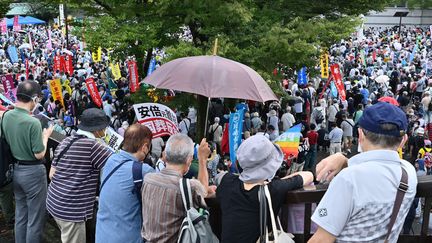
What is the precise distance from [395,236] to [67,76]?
1830cm

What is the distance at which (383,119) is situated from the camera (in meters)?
1.79

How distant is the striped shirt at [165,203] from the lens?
2.50m

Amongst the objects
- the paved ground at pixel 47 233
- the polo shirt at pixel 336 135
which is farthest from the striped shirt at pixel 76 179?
the polo shirt at pixel 336 135

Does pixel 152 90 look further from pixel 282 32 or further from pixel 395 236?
pixel 395 236

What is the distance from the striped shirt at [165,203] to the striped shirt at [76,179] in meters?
0.69

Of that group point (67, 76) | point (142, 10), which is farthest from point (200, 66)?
point (67, 76)

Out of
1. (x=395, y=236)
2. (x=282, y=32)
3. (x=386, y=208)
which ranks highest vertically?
(x=282, y=32)

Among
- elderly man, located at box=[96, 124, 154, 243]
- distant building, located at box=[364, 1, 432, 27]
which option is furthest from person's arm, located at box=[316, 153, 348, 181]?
distant building, located at box=[364, 1, 432, 27]

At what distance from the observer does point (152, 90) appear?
32.3 feet

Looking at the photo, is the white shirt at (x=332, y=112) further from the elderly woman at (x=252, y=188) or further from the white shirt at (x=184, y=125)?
the elderly woman at (x=252, y=188)

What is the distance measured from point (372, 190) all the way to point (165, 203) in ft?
3.92

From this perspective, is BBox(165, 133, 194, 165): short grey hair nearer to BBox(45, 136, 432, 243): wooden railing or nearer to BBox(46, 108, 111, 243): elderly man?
BBox(45, 136, 432, 243): wooden railing

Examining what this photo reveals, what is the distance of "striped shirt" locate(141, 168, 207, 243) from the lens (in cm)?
250

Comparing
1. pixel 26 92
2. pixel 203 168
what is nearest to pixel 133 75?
pixel 26 92
